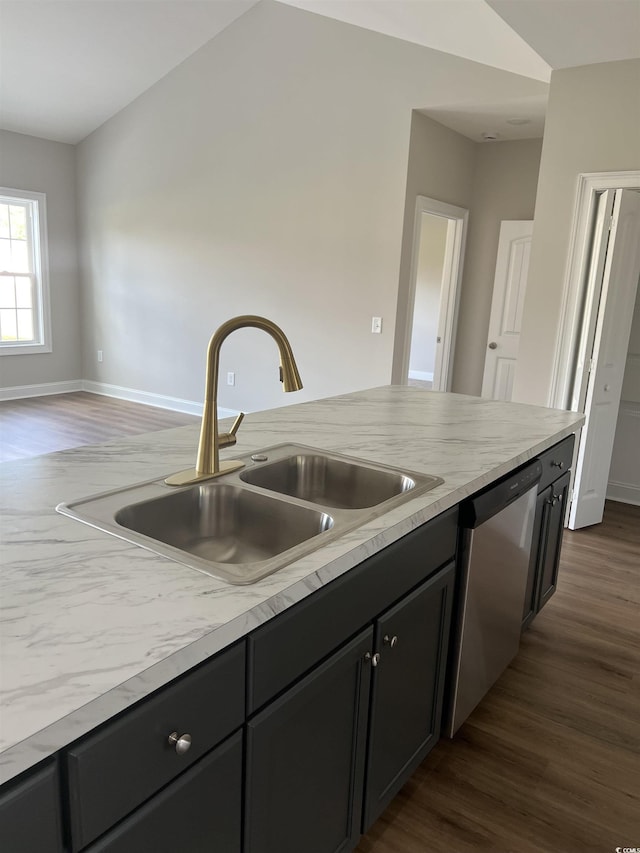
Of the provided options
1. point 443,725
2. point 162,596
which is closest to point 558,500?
point 443,725

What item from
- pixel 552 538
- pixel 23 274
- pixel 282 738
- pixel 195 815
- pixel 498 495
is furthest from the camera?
pixel 23 274

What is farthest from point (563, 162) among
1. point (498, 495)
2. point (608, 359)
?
point (498, 495)

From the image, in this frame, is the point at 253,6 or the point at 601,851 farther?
the point at 253,6

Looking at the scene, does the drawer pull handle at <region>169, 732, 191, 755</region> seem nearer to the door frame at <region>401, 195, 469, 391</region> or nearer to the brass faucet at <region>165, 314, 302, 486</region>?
the brass faucet at <region>165, 314, 302, 486</region>

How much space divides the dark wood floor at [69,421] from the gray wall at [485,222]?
2.83m

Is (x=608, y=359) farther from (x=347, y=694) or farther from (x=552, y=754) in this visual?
(x=347, y=694)

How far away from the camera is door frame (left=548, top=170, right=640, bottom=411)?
3.72 meters

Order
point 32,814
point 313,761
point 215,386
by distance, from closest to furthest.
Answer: point 32,814, point 313,761, point 215,386

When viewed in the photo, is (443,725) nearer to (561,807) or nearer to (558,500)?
(561,807)

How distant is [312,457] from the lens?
6.47 feet

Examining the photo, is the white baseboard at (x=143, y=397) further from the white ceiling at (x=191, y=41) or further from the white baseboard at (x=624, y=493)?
the white baseboard at (x=624, y=493)

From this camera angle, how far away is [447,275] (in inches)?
237

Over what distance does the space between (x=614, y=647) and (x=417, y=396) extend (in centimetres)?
138

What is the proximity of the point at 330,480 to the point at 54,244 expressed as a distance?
6650 mm
